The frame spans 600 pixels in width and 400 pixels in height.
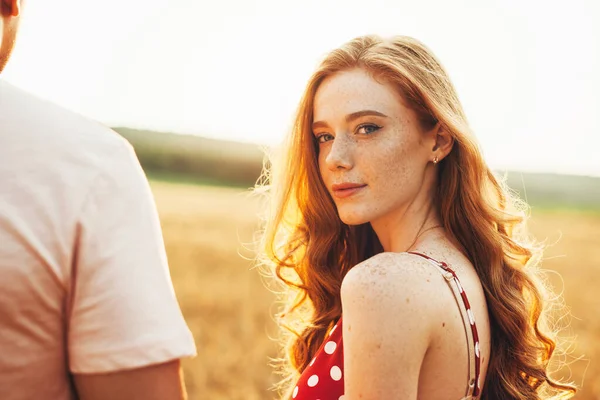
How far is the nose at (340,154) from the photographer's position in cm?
251

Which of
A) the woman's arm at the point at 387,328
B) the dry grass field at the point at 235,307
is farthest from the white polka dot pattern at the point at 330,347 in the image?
the dry grass field at the point at 235,307

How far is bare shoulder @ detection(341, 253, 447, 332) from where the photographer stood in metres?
1.96

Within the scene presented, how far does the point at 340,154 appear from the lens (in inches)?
99.1

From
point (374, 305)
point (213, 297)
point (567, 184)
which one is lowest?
point (567, 184)

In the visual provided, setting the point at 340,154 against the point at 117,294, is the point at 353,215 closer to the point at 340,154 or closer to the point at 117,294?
the point at 340,154

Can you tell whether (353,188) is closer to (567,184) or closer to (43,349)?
(43,349)

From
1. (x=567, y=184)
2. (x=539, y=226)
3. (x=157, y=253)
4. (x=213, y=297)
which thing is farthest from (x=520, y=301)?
(x=567, y=184)

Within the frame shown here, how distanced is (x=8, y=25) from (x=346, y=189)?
4.92 feet

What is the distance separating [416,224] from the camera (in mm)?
2578

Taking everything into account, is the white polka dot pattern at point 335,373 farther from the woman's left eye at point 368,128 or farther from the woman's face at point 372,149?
the woman's left eye at point 368,128

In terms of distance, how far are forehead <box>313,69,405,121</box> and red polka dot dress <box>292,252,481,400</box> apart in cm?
61

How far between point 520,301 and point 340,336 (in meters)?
0.71

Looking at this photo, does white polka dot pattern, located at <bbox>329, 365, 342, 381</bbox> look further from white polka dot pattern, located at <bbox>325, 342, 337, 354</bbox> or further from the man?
the man

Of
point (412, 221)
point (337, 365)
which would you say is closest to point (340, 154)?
point (412, 221)
